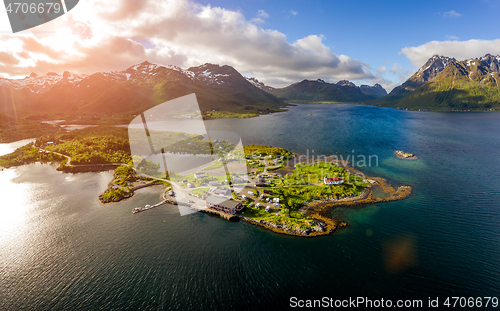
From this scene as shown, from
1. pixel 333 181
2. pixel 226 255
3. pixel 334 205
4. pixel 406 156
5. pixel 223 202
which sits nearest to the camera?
pixel 226 255

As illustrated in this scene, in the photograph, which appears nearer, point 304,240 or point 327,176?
point 304,240

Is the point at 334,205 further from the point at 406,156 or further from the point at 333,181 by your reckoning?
the point at 406,156

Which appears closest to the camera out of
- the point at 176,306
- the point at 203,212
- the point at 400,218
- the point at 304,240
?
the point at 176,306

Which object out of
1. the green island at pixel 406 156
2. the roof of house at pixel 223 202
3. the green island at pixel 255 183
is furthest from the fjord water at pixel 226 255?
the green island at pixel 406 156

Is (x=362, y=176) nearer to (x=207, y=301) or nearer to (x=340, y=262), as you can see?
(x=340, y=262)

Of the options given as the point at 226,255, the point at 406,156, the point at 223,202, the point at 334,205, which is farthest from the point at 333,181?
the point at 406,156

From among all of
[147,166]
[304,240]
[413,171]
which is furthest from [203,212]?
[413,171]
